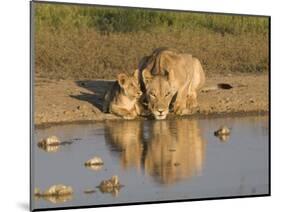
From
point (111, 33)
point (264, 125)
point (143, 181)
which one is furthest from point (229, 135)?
point (111, 33)

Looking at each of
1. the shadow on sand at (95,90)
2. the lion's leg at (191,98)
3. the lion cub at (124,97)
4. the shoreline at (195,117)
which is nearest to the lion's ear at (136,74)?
the lion cub at (124,97)

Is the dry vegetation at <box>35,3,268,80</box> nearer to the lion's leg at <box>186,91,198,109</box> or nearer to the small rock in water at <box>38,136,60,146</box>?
the lion's leg at <box>186,91,198,109</box>

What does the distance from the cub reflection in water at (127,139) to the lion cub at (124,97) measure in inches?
2.5

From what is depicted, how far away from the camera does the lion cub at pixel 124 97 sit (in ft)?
15.4

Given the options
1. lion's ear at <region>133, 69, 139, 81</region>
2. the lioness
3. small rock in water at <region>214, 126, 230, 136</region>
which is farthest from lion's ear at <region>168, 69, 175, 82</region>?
small rock in water at <region>214, 126, 230, 136</region>

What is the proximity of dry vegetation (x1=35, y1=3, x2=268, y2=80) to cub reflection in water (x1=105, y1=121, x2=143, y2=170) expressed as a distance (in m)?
0.32

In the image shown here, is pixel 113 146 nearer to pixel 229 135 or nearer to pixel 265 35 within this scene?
pixel 229 135

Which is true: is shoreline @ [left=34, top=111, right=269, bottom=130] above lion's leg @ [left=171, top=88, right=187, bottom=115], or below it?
below

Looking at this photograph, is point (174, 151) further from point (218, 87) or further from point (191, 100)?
point (218, 87)

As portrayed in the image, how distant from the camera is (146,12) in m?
4.79

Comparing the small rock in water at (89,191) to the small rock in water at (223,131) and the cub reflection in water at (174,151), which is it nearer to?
the cub reflection in water at (174,151)

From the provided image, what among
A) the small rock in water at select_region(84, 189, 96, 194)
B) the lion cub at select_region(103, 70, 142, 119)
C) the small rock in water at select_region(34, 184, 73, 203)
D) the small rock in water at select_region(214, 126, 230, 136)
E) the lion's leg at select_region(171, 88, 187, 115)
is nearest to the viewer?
the small rock in water at select_region(34, 184, 73, 203)

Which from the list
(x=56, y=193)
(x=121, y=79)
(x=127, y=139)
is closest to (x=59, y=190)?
(x=56, y=193)

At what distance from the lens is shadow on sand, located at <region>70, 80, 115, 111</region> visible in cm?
464
